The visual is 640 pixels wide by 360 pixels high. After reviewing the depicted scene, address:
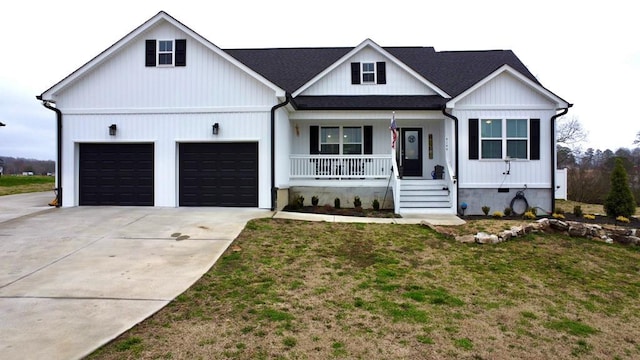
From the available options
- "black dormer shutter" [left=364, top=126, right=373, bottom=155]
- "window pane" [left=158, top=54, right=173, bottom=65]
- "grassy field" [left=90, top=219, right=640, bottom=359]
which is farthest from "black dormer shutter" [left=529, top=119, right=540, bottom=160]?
"window pane" [left=158, top=54, right=173, bottom=65]

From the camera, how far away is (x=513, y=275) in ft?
18.8

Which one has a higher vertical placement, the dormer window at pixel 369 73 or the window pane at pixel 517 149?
the dormer window at pixel 369 73

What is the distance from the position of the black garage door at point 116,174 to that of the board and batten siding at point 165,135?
22 centimetres

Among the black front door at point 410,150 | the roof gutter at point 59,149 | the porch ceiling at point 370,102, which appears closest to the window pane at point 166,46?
the roof gutter at point 59,149

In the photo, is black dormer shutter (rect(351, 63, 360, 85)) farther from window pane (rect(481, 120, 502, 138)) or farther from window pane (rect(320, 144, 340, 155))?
window pane (rect(481, 120, 502, 138))

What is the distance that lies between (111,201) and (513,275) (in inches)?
453

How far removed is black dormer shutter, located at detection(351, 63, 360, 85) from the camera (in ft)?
45.6

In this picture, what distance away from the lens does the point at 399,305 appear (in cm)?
438

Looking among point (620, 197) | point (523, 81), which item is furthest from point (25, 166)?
point (620, 197)

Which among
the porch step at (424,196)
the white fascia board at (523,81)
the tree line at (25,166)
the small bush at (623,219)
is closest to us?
the small bush at (623,219)

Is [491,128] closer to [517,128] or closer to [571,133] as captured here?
[517,128]

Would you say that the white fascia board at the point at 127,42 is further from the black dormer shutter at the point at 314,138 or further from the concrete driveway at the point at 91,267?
the concrete driveway at the point at 91,267

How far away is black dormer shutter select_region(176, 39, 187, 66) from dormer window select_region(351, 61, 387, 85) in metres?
6.31

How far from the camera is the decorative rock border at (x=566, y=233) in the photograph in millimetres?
7719
